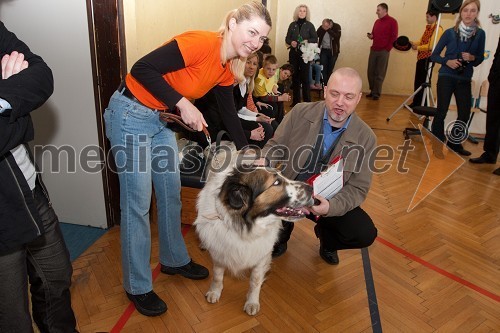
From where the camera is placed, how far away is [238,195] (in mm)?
1812

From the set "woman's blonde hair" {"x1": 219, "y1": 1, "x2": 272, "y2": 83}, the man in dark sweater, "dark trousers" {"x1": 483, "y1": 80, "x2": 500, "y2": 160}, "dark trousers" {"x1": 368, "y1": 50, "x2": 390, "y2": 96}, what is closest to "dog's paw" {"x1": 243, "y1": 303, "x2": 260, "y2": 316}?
"woman's blonde hair" {"x1": 219, "y1": 1, "x2": 272, "y2": 83}

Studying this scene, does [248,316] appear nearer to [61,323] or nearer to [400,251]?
[61,323]

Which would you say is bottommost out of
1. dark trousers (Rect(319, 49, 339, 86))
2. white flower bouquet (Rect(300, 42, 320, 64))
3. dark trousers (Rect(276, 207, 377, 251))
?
dark trousers (Rect(276, 207, 377, 251))

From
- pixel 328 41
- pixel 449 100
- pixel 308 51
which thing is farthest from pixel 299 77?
pixel 449 100

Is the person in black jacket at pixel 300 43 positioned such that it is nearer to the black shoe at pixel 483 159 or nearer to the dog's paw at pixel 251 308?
the black shoe at pixel 483 159

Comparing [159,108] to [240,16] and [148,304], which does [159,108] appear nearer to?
[240,16]

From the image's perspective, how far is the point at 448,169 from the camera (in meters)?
4.55

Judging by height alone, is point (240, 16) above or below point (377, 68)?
above

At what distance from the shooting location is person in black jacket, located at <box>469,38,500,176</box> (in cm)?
A: 444

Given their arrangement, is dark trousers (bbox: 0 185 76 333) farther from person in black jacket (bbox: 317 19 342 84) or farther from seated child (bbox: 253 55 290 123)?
person in black jacket (bbox: 317 19 342 84)

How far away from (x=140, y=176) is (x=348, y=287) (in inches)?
60.9

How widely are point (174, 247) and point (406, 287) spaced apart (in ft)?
5.17

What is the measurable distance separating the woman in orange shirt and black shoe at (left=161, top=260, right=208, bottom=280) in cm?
29

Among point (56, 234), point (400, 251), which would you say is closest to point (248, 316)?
point (56, 234)
